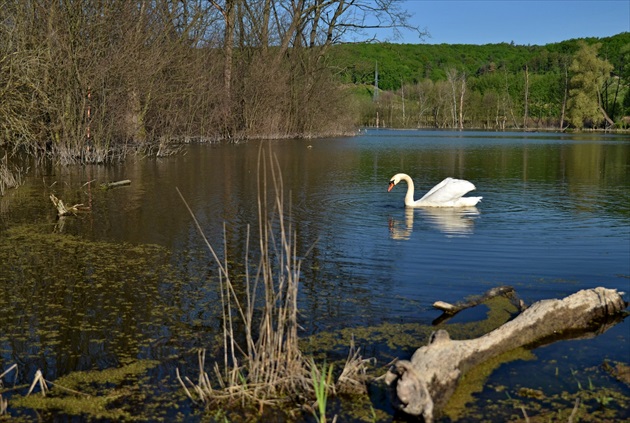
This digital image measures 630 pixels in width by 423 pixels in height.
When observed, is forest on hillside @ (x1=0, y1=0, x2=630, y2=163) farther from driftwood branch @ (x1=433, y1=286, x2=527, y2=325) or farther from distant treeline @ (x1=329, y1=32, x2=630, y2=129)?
driftwood branch @ (x1=433, y1=286, x2=527, y2=325)

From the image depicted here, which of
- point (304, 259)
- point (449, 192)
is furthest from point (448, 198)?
point (304, 259)

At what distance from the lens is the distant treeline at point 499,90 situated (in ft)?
294

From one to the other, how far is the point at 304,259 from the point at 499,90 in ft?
403

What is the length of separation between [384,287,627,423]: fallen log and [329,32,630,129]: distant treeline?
152ft

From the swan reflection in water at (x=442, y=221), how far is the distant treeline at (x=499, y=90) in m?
39.0

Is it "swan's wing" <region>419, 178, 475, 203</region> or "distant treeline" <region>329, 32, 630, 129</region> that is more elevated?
"distant treeline" <region>329, 32, 630, 129</region>

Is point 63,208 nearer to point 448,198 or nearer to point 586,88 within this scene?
point 448,198

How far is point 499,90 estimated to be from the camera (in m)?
126

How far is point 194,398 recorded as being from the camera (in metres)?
4.82

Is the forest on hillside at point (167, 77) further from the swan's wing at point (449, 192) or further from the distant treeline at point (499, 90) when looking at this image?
the swan's wing at point (449, 192)

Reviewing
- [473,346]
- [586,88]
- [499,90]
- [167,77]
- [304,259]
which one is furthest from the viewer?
[499,90]

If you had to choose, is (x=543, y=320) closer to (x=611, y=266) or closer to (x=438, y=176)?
(x=611, y=266)

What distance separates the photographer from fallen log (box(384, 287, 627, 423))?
4.43m

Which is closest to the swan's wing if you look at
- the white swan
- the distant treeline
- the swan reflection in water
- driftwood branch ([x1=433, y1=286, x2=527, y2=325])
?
the white swan
